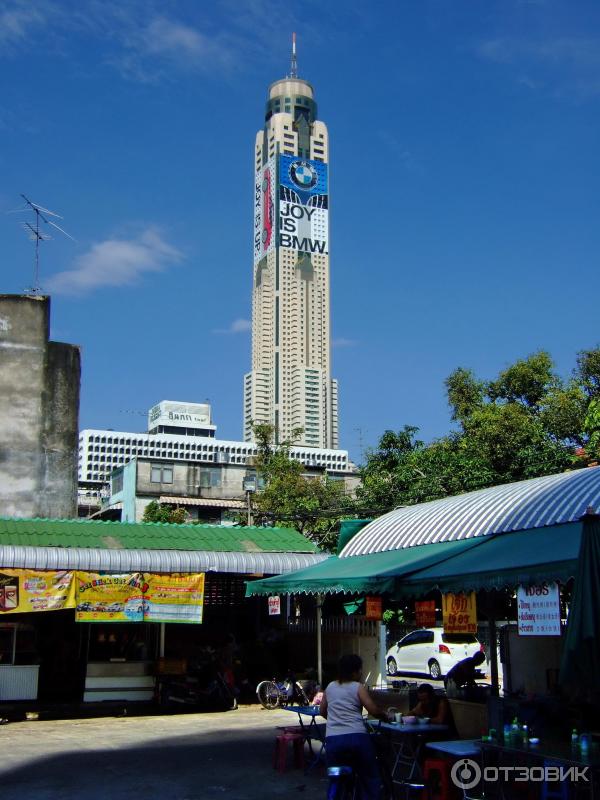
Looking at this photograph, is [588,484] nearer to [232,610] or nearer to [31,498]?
[232,610]

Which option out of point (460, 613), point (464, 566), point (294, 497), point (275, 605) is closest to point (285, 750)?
point (460, 613)

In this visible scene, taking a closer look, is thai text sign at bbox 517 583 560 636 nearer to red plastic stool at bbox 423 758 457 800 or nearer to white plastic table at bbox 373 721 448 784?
red plastic stool at bbox 423 758 457 800

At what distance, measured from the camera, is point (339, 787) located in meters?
7.38

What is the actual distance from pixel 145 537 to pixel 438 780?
404 inches

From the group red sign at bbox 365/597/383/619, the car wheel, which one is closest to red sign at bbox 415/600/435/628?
red sign at bbox 365/597/383/619

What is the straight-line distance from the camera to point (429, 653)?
25.8 meters

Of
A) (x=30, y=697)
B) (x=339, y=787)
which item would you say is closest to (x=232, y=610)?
(x=30, y=697)

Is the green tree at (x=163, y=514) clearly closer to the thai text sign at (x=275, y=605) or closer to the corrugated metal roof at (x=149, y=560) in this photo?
the thai text sign at (x=275, y=605)

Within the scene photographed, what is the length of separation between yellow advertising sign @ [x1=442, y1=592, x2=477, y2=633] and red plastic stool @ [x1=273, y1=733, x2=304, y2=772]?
2.49 m

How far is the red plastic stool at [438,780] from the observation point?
895 centimetres

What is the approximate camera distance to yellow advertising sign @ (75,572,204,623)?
1648cm

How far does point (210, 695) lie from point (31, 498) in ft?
30.3

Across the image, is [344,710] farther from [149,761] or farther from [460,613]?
[149,761]

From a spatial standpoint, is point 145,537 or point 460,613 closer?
point 460,613
